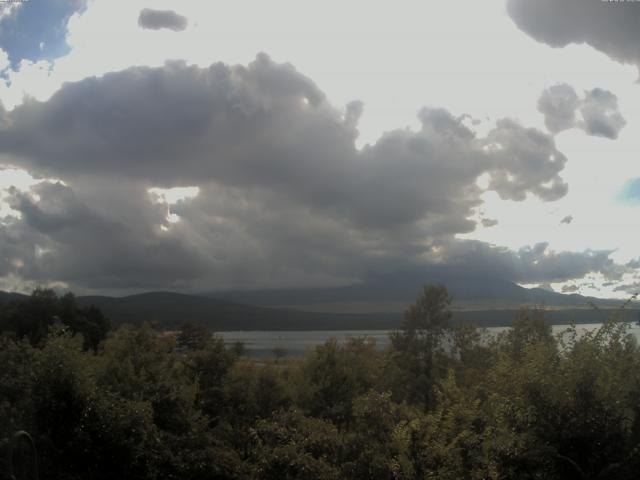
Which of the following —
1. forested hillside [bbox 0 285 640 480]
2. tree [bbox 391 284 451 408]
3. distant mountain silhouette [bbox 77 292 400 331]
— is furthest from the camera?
distant mountain silhouette [bbox 77 292 400 331]

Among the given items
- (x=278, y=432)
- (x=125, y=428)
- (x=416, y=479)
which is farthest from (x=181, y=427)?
(x=416, y=479)

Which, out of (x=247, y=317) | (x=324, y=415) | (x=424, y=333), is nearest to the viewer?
(x=324, y=415)

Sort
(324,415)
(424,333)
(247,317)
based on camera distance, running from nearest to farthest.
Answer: (324,415) < (424,333) < (247,317)

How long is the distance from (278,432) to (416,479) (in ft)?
11.1

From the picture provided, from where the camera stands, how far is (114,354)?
2166cm

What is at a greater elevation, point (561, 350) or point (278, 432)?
point (561, 350)

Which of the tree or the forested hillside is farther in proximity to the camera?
the tree

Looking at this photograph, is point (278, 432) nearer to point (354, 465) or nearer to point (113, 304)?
point (354, 465)

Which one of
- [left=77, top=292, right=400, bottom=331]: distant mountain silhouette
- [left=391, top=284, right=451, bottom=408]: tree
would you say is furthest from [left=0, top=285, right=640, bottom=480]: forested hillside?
[left=77, top=292, right=400, bottom=331]: distant mountain silhouette

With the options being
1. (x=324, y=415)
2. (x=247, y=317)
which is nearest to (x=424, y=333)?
(x=324, y=415)

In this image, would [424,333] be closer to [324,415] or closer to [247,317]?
[324,415]

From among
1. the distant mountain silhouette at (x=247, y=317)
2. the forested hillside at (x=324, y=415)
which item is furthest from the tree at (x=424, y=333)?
the distant mountain silhouette at (x=247, y=317)

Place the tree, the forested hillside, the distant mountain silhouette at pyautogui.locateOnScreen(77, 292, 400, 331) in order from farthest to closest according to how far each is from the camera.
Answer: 1. the distant mountain silhouette at pyautogui.locateOnScreen(77, 292, 400, 331)
2. the tree
3. the forested hillside

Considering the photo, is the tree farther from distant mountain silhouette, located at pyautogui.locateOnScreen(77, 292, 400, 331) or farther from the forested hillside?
distant mountain silhouette, located at pyautogui.locateOnScreen(77, 292, 400, 331)
